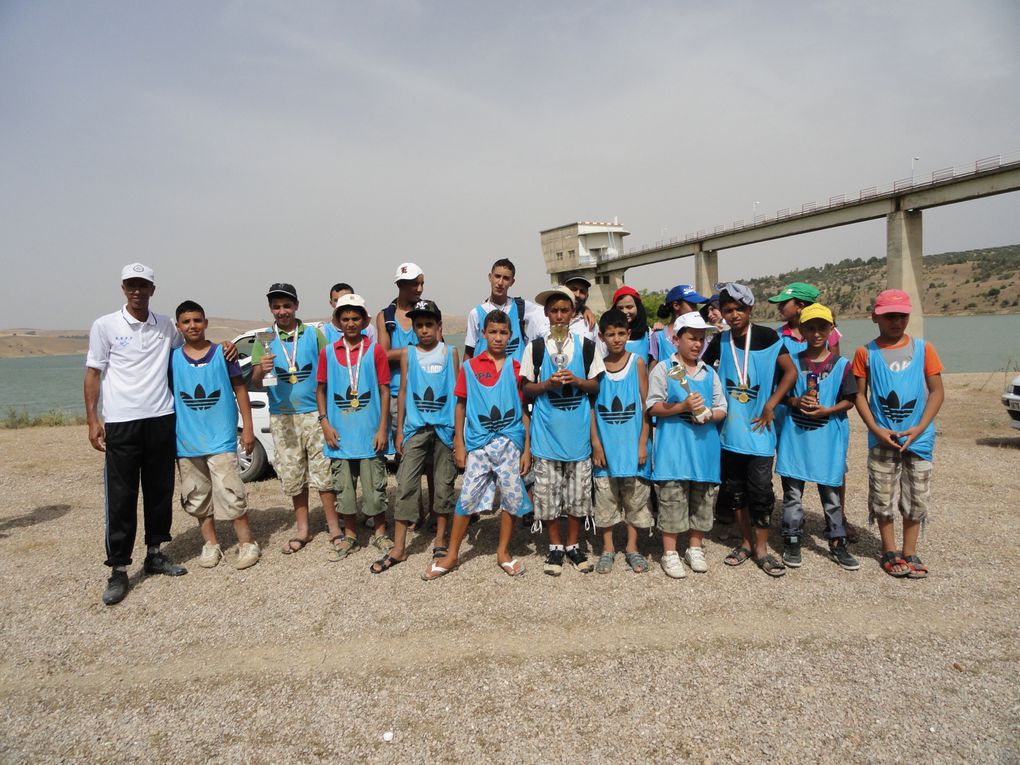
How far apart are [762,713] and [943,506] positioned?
13.3 feet

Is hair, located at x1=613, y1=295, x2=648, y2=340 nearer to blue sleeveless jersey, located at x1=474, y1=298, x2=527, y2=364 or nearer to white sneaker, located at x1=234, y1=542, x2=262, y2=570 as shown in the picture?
blue sleeveless jersey, located at x1=474, y1=298, x2=527, y2=364

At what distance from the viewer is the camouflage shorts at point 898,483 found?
3.84m

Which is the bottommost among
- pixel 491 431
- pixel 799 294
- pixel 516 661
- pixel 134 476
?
pixel 516 661

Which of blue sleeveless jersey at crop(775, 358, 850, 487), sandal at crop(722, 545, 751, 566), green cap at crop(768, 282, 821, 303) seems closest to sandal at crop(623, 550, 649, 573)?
sandal at crop(722, 545, 751, 566)

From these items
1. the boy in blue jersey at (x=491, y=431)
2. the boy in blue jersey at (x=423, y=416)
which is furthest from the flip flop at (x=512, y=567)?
Result: the boy in blue jersey at (x=423, y=416)

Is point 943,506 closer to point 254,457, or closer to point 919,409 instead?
point 919,409

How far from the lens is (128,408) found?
400 centimetres

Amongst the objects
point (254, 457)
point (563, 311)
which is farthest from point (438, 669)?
point (254, 457)

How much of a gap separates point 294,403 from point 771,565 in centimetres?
402

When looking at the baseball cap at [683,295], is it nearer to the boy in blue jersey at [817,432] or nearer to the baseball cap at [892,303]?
the boy in blue jersey at [817,432]

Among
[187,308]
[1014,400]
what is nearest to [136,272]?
[187,308]

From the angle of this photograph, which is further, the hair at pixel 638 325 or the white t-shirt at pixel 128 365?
the hair at pixel 638 325

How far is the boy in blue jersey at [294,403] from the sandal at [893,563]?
429 centimetres

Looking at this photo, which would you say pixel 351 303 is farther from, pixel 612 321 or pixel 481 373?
pixel 612 321
